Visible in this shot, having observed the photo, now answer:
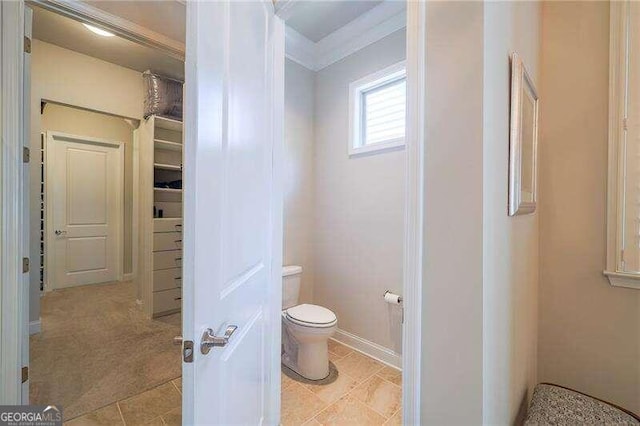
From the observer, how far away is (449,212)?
0.82 m

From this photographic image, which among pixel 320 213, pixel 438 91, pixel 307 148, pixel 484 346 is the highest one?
pixel 307 148

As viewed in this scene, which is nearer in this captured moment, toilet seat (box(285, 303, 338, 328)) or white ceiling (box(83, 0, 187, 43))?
white ceiling (box(83, 0, 187, 43))

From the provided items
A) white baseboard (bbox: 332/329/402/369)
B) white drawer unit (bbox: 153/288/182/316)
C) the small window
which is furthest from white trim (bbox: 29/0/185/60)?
white baseboard (bbox: 332/329/402/369)

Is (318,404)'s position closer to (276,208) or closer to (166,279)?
(276,208)

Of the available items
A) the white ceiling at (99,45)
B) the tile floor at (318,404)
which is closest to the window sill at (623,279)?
the tile floor at (318,404)

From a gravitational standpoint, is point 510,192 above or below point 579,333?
above

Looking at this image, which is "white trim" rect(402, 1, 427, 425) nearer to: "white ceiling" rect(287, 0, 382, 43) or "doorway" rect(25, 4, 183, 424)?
"white ceiling" rect(287, 0, 382, 43)

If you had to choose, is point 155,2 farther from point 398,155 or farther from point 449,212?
point 449,212

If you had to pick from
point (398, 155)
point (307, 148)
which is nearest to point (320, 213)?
→ point (307, 148)

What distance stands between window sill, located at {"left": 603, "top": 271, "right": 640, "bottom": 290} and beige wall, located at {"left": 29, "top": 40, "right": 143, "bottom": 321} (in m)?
3.90

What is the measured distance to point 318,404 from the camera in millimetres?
1688

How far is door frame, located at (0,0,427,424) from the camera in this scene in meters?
0.88

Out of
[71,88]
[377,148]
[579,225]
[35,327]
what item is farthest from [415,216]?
[71,88]

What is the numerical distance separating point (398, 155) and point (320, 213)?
958mm
